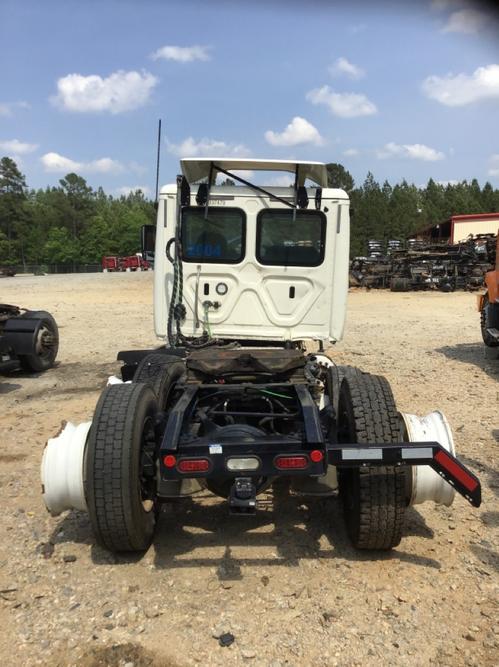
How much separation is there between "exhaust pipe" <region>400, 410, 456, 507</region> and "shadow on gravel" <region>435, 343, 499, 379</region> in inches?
236

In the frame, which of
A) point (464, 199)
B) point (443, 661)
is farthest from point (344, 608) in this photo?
point (464, 199)

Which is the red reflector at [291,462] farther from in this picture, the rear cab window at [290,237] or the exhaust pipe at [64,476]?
the rear cab window at [290,237]

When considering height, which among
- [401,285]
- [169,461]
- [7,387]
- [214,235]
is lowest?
[7,387]

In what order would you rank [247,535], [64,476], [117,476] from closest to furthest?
[117,476], [64,476], [247,535]

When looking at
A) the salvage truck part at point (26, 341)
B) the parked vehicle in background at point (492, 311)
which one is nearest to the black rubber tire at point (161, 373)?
the salvage truck part at point (26, 341)

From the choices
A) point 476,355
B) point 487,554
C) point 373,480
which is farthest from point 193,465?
point 476,355

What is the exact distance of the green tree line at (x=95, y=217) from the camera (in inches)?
2616

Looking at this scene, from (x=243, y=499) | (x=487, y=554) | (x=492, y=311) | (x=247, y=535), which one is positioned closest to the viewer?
(x=243, y=499)

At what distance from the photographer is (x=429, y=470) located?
348 centimetres

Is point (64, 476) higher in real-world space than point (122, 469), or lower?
lower

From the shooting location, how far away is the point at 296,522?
407cm

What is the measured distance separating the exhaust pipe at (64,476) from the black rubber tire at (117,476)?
0.17 m

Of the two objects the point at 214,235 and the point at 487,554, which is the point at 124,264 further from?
the point at 487,554

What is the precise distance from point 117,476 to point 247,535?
44.7 inches
